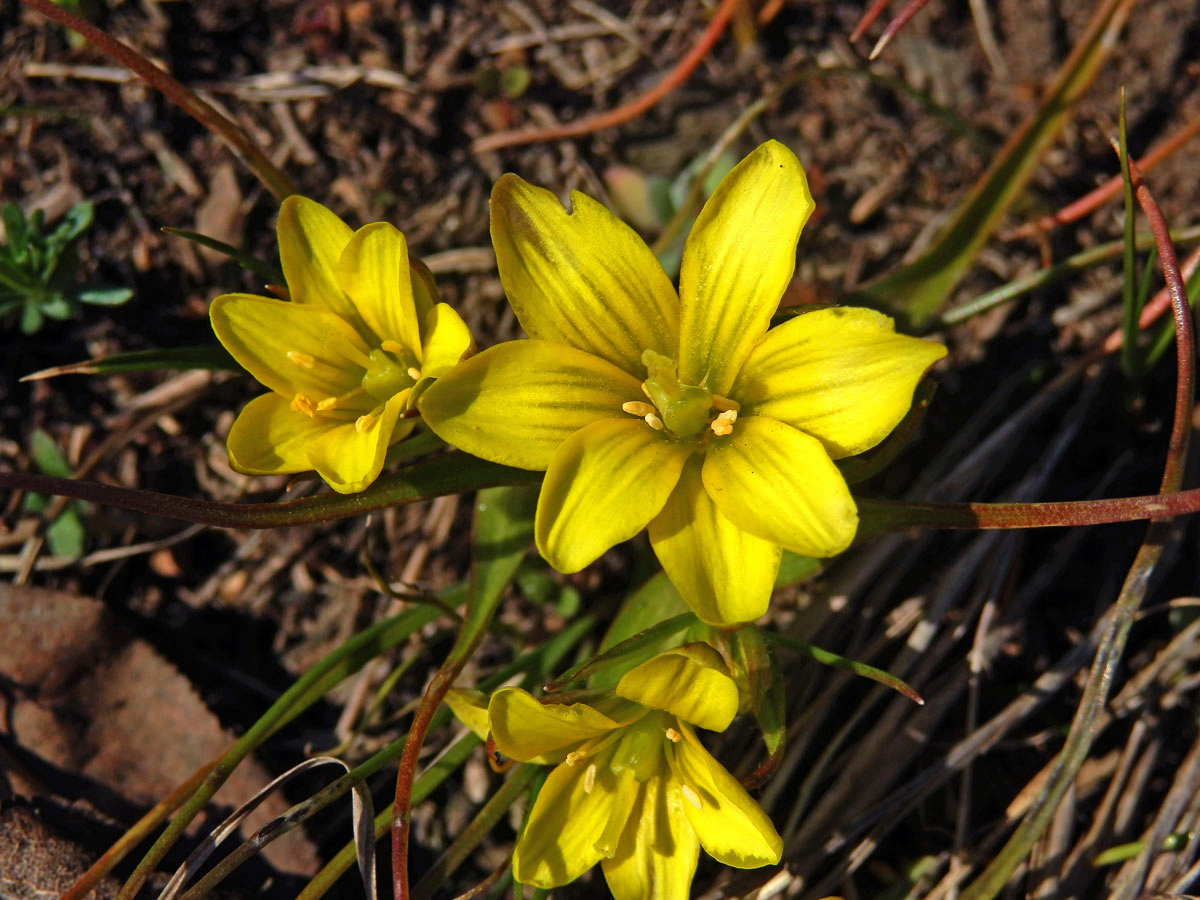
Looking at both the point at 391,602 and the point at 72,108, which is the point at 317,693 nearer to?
the point at 391,602

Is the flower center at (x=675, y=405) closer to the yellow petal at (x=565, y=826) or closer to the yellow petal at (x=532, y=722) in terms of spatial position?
the yellow petal at (x=532, y=722)

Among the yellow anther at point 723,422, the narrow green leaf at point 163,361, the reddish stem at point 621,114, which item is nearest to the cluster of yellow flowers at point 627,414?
the yellow anther at point 723,422

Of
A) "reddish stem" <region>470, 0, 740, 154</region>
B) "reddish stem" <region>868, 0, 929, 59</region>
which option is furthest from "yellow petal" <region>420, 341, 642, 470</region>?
"reddish stem" <region>470, 0, 740, 154</region>

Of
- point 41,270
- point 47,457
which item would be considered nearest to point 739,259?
point 41,270

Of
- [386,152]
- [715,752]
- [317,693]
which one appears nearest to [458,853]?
[317,693]

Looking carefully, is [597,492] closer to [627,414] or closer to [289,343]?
[627,414]

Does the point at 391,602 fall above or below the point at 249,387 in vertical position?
below
